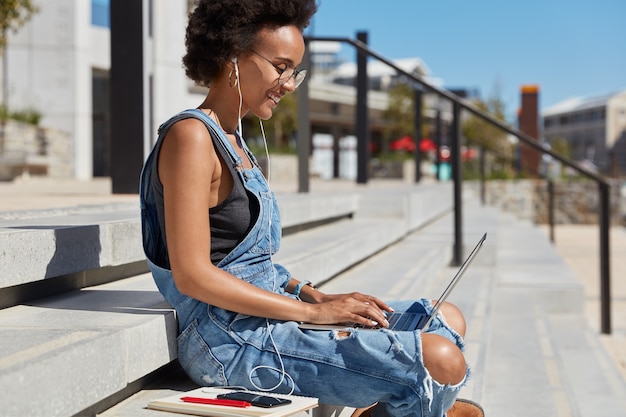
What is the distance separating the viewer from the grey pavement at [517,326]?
344cm

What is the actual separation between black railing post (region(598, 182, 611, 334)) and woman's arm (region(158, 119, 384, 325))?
443cm

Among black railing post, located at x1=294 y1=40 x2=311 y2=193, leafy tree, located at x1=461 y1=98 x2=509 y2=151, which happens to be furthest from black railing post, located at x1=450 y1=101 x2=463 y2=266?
leafy tree, located at x1=461 y1=98 x2=509 y2=151

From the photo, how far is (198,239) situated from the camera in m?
1.84

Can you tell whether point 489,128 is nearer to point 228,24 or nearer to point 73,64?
point 73,64

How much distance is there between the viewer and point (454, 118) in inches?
214

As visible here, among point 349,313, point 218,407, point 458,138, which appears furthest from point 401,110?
point 218,407

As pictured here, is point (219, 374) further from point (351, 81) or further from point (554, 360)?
point (351, 81)

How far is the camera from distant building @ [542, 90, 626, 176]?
79.0m

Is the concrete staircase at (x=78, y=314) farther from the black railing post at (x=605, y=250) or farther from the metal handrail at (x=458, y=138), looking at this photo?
the black railing post at (x=605, y=250)

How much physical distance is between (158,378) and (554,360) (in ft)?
8.41

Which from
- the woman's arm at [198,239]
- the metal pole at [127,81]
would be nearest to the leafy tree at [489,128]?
the metal pole at [127,81]

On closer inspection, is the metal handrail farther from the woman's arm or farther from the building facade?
the building facade

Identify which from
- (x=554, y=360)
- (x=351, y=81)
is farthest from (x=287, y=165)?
(x=351, y=81)

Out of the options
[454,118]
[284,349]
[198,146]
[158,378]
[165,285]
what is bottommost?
[158,378]
